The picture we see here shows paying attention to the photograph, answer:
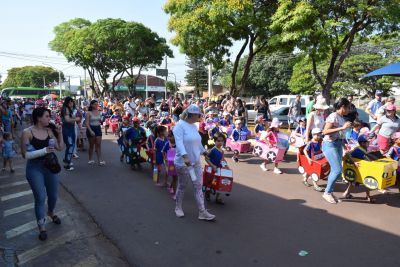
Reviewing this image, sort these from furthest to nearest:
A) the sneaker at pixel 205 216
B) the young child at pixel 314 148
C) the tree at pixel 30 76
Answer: the tree at pixel 30 76 < the young child at pixel 314 148 < the sneaker at pixel 205 216

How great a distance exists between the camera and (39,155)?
4.37 meters

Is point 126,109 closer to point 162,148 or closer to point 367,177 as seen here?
point 162,148

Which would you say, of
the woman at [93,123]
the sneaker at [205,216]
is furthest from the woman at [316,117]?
the woman at [93,123]

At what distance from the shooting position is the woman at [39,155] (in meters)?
4.39

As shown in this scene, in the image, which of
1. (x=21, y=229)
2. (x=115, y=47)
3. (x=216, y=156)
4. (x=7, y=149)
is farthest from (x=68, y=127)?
(x=115, y=47)

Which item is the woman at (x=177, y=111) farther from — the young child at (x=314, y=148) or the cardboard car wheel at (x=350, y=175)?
the cardboard car wheel at (x=350, y=175)

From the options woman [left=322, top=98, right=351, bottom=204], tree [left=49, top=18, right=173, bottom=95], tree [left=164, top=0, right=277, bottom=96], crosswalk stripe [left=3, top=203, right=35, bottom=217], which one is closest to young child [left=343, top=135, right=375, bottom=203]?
woman [left=322, top=98, right=351, bottom=204]

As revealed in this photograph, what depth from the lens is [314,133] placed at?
6582 millimetres

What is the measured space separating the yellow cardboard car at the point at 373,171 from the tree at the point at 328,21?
7046 millimetres

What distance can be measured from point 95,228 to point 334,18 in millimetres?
11268

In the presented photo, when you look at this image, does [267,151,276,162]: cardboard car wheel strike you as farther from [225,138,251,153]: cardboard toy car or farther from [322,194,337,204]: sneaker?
[322,194,337,204]: sneaker

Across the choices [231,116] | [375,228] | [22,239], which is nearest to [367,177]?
[375,228]

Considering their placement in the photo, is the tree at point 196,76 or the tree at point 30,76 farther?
the tree at point 30,76

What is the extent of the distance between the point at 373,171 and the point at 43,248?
200 inches
